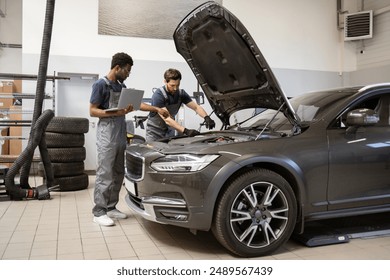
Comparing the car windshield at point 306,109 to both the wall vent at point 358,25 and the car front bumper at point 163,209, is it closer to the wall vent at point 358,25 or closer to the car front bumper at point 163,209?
the car front bumper at point 163,209

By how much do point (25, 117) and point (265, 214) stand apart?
581 centimetres

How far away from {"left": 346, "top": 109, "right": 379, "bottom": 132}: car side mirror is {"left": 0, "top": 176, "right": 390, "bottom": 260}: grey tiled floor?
3.23ft

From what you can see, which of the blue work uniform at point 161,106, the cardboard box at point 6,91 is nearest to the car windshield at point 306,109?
the blue work uniform at point 161,106

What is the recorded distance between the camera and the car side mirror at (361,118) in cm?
283

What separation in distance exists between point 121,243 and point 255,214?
45.3 inches

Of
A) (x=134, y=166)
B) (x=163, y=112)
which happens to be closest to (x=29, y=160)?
(x=163, y=112)

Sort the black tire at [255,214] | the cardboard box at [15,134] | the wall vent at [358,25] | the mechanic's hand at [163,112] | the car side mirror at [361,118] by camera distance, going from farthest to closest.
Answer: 1. the wall vent at [358,25]
2. the cardboard box at [15,134]
3. the mechanic's hand at [163,112]
4. the car side mirror at [361,118]
5. the black tire at [255,214]

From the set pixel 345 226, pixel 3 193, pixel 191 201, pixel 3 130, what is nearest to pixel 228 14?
pixel 191 201

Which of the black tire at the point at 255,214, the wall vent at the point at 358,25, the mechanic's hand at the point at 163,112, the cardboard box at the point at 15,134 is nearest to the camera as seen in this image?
the black tire at the point at 255,214

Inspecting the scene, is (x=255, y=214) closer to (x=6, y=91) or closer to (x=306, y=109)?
(x=306, y=109)

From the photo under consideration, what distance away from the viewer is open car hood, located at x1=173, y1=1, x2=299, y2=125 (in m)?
2.88

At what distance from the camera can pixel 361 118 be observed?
9.29 feet

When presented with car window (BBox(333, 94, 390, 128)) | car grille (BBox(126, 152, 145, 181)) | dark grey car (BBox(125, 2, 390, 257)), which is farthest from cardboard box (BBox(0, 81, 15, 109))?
car window (BBox(333, 94, 390, 128))

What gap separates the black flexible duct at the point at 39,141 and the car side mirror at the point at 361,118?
374 cm
